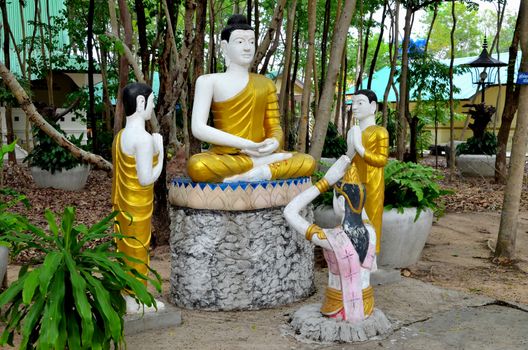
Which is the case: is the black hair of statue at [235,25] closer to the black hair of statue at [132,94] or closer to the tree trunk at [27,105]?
the black hair of statue at [132,94]

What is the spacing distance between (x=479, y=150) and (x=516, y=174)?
8.45 m

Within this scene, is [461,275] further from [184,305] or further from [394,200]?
[184,305]

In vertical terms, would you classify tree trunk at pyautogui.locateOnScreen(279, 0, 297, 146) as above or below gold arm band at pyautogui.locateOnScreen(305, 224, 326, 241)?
above

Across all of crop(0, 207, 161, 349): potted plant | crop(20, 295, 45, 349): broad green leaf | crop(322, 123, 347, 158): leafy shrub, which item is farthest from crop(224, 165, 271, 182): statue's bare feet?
crop(322, 123, 347, 158): leafy shrub

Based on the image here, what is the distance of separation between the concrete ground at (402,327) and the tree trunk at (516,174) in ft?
5.23

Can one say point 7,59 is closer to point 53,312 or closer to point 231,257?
point 231,257

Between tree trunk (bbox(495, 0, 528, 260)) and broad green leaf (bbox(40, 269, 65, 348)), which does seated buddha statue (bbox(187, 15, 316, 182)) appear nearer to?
broad green leaf (bbox(40, 269, 65, 348))

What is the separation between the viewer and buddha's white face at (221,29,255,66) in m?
4.91

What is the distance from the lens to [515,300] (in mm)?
5180

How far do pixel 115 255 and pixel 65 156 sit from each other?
786 centimetres

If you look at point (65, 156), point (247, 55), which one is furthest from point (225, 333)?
point (65, 156)

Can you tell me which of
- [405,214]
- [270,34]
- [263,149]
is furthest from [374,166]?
[270,34]

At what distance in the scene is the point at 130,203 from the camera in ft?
14.1

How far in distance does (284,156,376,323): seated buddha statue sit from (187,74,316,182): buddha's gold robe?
88cm
